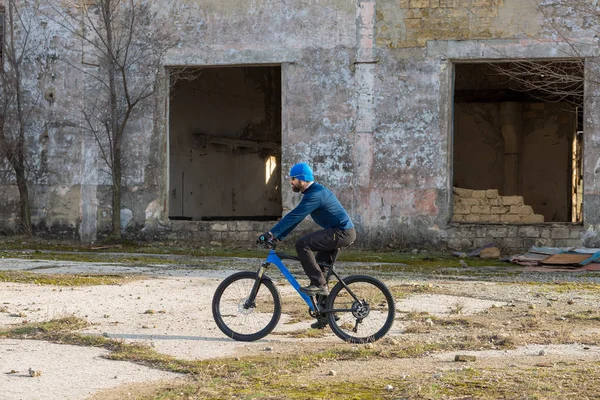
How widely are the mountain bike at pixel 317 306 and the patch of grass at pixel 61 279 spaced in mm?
3822

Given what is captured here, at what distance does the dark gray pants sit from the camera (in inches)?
288

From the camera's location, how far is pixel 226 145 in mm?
27438

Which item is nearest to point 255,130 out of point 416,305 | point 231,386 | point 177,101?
point 177,101

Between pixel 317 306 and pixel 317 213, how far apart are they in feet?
2.46

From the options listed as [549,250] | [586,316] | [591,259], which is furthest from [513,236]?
[586,316]

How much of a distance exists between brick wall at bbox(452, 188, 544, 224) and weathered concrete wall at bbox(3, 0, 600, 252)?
33.2 inches

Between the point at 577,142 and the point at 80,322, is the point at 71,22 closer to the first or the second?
the point at 80,322

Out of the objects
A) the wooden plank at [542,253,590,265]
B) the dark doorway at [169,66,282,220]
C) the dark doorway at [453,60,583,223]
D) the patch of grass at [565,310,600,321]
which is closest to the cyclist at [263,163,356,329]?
the patch of grass at [565,310,600,321]

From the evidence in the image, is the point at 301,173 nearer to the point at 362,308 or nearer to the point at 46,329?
the point at 362,308

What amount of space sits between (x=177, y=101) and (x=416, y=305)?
16.9 m

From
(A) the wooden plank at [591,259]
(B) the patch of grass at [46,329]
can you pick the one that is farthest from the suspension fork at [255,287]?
(A) the wooden plank at [591,259]

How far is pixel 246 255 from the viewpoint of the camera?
15.9 m

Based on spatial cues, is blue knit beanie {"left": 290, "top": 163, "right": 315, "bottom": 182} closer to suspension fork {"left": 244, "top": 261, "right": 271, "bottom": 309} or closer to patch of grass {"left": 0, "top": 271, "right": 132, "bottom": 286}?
suspension fork {"left": 244, "top": 261, "right": 271, "bottom": 309}

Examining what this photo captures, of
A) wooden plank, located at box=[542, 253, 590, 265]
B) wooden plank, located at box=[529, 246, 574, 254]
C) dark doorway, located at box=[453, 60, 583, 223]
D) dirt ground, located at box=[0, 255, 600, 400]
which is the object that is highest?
dark doorway, located at box=[453, 60, 583, 223]
